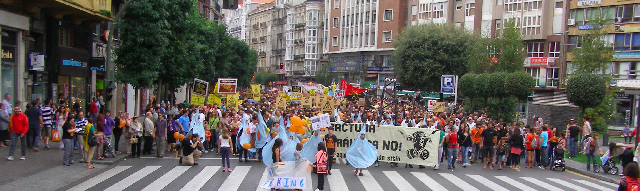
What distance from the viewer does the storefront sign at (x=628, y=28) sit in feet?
140

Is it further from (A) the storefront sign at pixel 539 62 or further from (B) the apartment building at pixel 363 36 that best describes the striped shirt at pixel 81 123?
(B) the apartment building at pixel 363 36

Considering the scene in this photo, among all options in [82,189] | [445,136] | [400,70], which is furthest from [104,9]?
[400,70]

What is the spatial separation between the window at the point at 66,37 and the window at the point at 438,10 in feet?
143

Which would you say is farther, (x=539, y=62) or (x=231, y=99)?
(x=539, y=62)

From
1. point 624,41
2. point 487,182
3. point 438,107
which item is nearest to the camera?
point 487,182

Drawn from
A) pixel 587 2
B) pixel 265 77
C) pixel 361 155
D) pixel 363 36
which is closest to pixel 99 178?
pixel 361 155

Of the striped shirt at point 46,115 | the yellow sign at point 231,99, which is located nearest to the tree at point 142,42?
the yellow sign at point 231,99

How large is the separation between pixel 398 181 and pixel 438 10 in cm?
4879

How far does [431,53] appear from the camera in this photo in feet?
163

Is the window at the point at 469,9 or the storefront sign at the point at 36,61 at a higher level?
the window at the point at 469,9

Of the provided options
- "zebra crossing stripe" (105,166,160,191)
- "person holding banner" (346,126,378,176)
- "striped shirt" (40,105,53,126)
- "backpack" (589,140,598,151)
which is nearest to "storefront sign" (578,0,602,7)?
"backpack" (589,140,598,151)

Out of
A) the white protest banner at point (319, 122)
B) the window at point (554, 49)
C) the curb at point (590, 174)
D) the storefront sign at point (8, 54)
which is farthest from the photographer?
the window at point (554, 49)

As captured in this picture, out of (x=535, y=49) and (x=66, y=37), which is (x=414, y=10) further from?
(x=66, y=37)

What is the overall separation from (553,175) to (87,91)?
22044 millimetres
